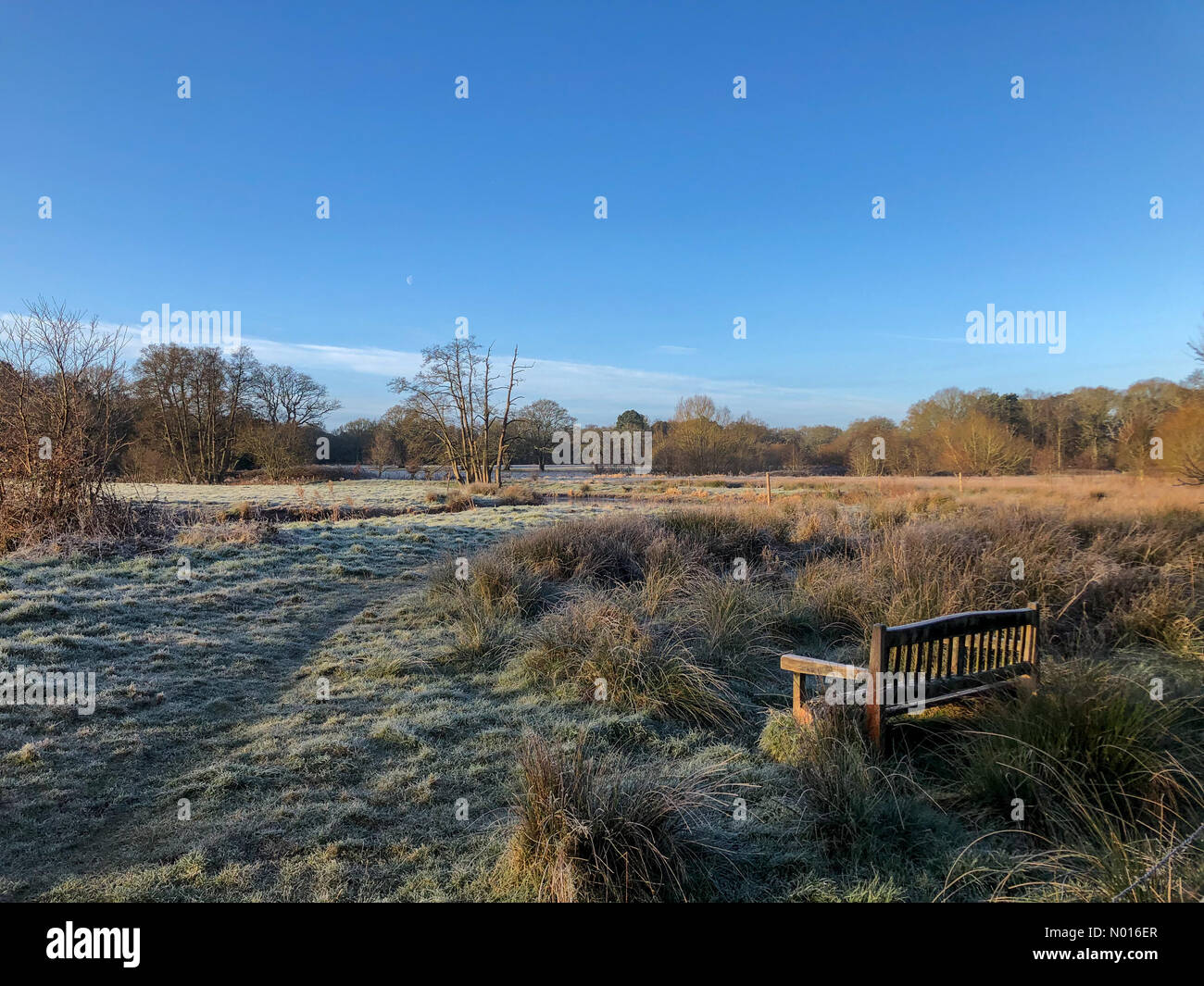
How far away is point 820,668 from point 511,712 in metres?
2.62

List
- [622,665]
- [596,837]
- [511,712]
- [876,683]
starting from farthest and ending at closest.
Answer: [622,665], [511,712], [876,683], [596,837]

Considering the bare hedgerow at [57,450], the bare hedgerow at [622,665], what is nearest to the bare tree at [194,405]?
the bare hedgerow at [57,450]

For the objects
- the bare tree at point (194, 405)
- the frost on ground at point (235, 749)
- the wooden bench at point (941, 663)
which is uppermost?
the bare tree at point (194, 405)

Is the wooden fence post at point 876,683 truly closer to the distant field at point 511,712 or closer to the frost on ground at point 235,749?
the distant field at point 511,712

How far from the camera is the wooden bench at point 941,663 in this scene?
4.22 metres

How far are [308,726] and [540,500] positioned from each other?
20.3 metres

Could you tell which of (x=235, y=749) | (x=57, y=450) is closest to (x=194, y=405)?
(x=57, y=450)

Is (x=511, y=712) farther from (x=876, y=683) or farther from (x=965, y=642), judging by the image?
(x=965, y=642)

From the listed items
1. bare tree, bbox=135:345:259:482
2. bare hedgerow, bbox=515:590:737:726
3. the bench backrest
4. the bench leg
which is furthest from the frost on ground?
bare tree, bbox=135:345:259:482

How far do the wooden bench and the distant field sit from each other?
0.97 ft

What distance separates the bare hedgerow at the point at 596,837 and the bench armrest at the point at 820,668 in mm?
1599

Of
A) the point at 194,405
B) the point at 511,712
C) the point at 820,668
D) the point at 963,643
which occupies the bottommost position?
the point at 511,712

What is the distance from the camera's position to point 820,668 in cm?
461
